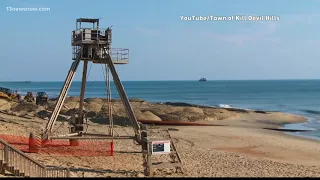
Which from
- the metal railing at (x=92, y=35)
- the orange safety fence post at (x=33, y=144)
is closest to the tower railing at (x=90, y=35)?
the metal railing at (x=92, y=35)

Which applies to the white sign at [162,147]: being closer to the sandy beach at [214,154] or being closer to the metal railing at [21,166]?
the sandy beach at [214,154]

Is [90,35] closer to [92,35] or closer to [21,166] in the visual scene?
[92,35]

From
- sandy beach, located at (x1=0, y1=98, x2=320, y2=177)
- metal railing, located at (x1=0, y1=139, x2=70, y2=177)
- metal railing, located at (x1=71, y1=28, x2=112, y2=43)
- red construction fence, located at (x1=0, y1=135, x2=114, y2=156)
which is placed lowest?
sandy beach, located at (x1=0, y1=98, x2=320, y2=177)

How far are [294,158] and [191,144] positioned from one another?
6907 millimetres

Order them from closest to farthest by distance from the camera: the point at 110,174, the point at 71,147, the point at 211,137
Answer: the point at 110,174 → the point at 71,147 → the point at 211,137

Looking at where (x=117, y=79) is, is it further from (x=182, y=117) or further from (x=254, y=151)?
(x=182, y=117)

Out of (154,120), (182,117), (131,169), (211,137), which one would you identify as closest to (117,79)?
(131,169)

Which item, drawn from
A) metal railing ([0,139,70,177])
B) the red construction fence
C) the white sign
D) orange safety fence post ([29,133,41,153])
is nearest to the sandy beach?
orange safety fence post ([29,133,41,153])

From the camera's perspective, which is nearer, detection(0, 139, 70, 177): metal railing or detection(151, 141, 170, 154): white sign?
detection(0, 139, 70, 177): metal railing

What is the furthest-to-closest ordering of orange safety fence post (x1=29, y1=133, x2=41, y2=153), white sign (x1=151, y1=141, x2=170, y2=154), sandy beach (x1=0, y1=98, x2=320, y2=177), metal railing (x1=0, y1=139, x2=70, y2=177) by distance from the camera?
orange safety fence post (x1=29, y1=133, x2=41, y2=153) → sandy beach (x1=0, y1=98, x2=320, y2=177) → white sign (x1=151, y1=141, x2=170, y2=154) → metal railing (x1=0, y1=139, x2=70, y2=177)

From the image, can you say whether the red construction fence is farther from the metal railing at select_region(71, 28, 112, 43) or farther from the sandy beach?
the metal railing at select_region(71, 28, 112, 43)

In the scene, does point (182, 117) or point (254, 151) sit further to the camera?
point (182, 117)

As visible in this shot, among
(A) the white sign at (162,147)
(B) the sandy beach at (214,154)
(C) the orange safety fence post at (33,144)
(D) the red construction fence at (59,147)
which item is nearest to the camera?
(A) the white sign at (162,147)

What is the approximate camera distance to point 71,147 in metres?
23.9
